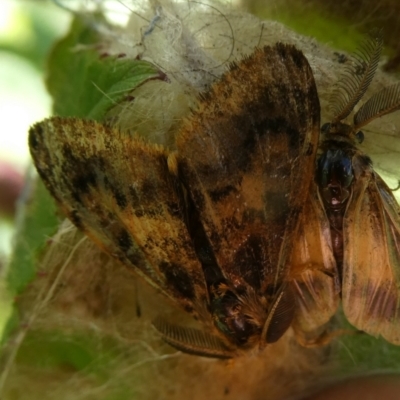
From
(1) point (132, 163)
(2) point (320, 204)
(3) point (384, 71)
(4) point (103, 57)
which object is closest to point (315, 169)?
(2) point (320, 204)

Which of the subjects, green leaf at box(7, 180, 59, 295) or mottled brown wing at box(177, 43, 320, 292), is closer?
mottled brown wing at box(177, 43, 320, 292)

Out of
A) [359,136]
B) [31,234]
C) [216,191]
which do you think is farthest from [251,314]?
[31,234]

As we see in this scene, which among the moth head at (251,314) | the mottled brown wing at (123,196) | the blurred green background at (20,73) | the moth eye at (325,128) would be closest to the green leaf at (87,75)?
the mottled brown wing at (123,196)

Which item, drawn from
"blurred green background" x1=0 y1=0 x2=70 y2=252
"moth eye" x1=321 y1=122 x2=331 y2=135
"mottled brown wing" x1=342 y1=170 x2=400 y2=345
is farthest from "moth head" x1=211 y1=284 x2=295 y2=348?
"blurred green background" x1=0 y1=0 x2=70 y2=252

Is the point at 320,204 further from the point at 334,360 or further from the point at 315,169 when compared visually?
the point at 334,360

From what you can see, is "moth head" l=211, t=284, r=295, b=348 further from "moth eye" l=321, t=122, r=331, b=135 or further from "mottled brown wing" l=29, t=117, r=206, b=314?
"moth eye" l=321, t=122, r=331, b=135

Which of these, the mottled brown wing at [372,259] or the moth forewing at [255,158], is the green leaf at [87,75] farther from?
the mottled brown wing at [372,259]
